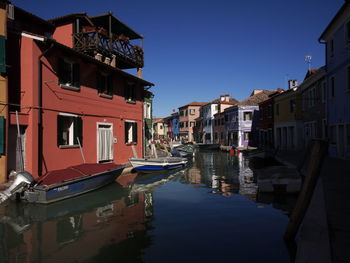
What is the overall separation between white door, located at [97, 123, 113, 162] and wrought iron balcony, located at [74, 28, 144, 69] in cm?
460

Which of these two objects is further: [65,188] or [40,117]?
[40,117]

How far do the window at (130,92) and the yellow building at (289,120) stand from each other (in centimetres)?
1657

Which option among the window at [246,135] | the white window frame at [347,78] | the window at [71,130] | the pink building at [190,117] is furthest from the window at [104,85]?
the pink building at [190,117]

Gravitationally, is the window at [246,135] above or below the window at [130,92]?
below

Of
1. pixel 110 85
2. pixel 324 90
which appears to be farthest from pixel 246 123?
pixel 110 85

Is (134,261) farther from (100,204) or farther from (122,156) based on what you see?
(122,156)

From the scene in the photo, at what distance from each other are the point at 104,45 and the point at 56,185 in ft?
32.3

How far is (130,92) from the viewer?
18297 millimetres

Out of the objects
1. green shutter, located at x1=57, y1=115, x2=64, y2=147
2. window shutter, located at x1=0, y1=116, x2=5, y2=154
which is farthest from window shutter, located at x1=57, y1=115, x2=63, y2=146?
window shutter, located at x1=0, y1=116, x2=5, y2=154

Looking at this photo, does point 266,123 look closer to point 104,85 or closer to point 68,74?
point 104,85

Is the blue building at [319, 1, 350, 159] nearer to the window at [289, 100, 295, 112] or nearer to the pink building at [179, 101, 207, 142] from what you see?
the window at [289, 100, 295, 112]

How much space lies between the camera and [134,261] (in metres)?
5.16

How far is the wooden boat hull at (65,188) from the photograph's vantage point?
8914 mm

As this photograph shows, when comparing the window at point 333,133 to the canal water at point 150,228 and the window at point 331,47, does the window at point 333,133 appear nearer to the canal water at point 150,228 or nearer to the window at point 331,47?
the window at point 331,47
